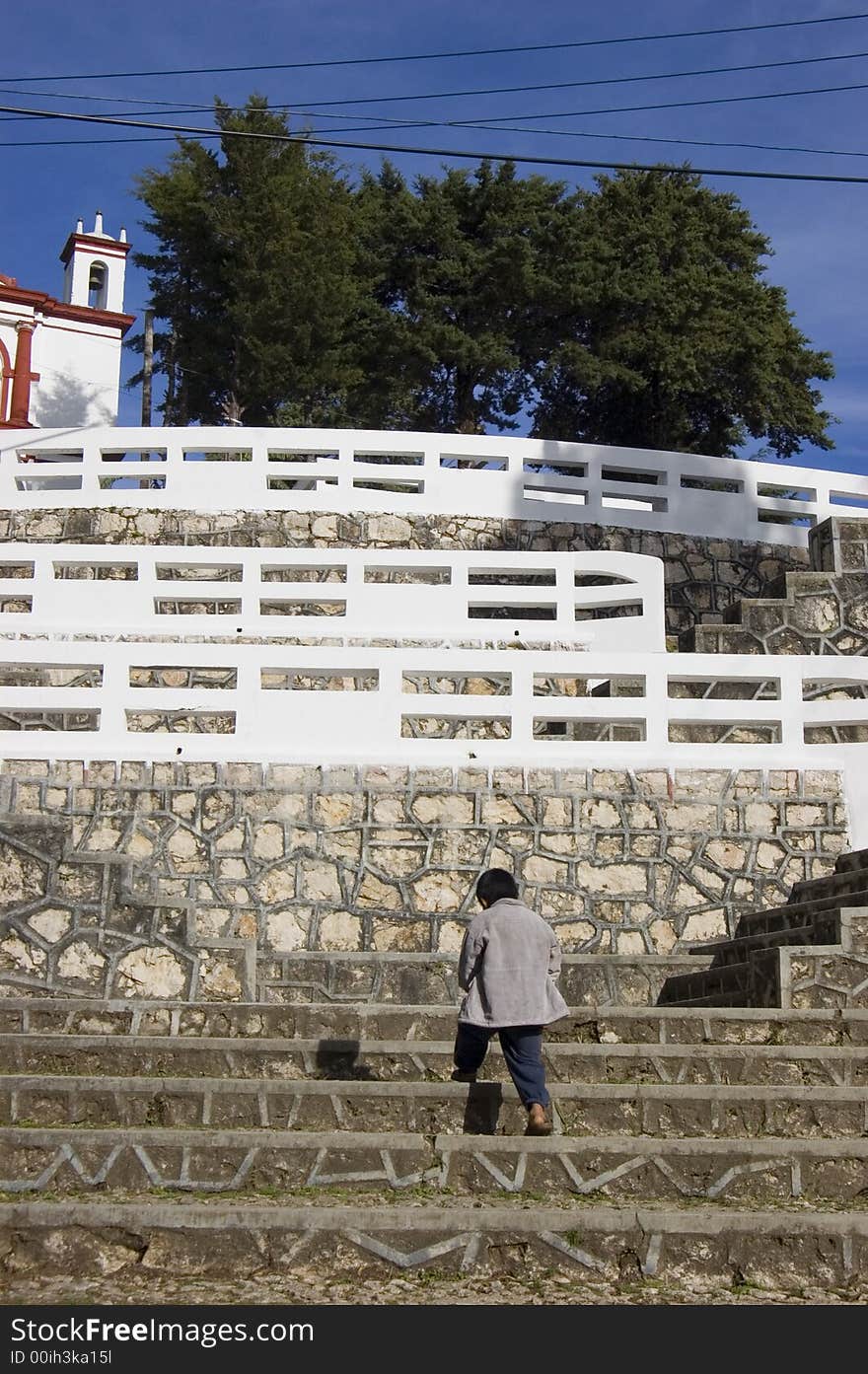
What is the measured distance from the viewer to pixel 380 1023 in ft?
26.1

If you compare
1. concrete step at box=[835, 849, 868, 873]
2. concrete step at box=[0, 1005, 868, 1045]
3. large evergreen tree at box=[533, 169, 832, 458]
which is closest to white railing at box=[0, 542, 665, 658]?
concrete step at box=[835, 849, 868, 873]

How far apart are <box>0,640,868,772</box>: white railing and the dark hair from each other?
3.56 metres

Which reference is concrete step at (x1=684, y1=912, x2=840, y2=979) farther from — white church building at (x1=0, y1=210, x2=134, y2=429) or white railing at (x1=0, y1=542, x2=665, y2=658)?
white church building at (x1=0, y1=210, x2=134, y2=429)

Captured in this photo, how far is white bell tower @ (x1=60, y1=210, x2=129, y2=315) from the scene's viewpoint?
26.7 meters

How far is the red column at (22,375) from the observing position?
78.0 ft

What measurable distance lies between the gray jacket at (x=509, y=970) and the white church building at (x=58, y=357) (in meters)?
18.5

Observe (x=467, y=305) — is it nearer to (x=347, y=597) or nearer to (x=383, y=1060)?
(x=347, y=597)

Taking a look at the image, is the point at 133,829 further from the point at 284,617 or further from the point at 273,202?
the point at 273,202

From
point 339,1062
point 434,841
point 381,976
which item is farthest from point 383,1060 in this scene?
point 434,841

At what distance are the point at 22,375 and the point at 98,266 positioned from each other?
161 inches

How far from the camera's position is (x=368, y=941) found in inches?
400

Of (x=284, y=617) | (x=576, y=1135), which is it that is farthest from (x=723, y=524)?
(x=576, y=1135)

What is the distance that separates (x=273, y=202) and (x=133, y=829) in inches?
639

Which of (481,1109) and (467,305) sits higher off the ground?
(467,305)
